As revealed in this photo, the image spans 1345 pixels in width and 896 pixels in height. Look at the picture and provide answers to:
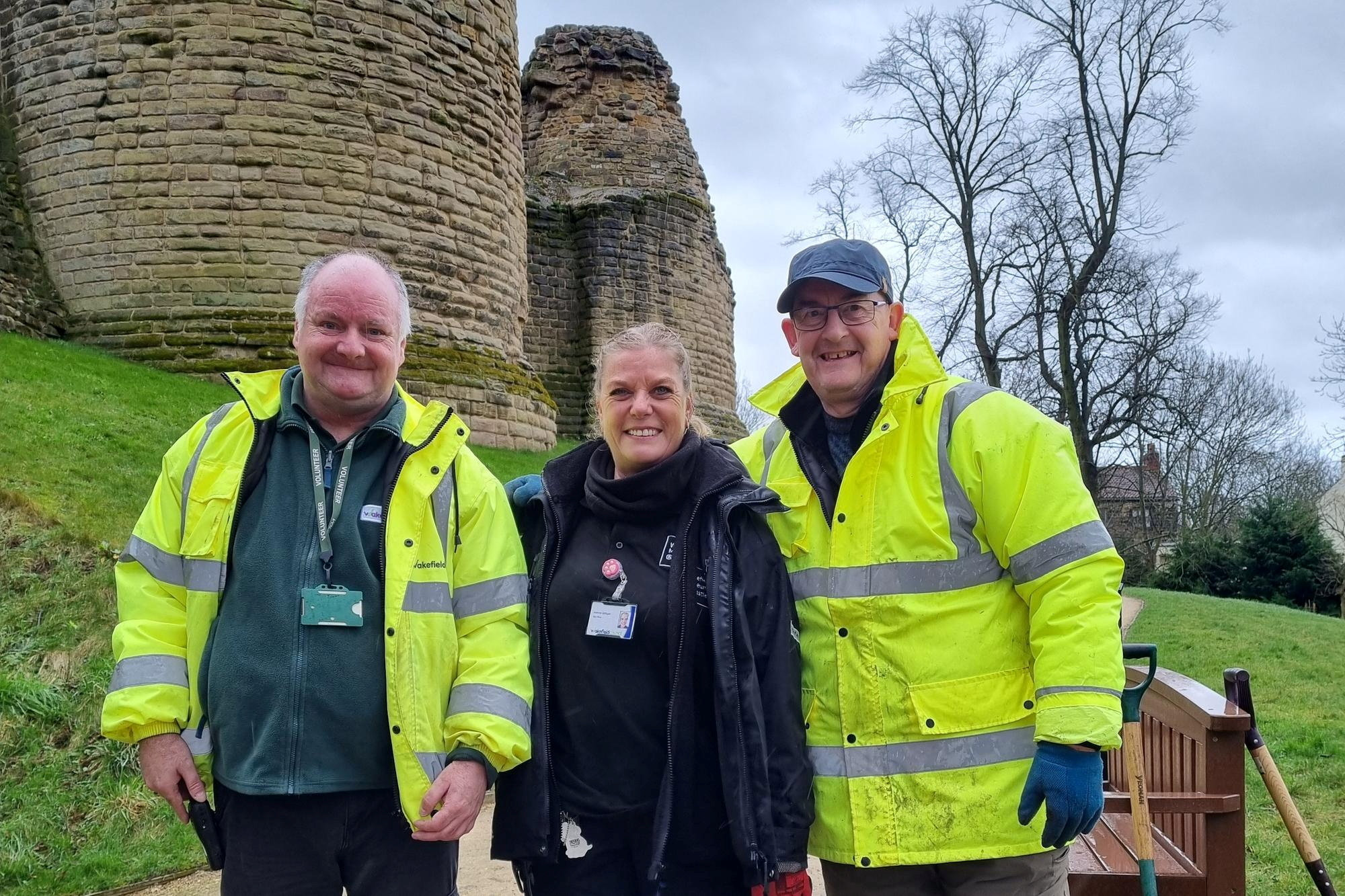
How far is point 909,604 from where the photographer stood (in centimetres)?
217

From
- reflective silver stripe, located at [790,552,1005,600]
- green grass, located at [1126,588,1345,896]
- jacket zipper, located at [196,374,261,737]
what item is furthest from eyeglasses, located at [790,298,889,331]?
green grass, located at [1126,588,1345,896]

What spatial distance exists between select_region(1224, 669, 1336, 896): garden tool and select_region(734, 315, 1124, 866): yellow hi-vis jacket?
1.17m

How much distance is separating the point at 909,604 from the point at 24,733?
4.21 metres

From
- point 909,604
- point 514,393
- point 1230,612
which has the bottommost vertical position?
point 1230,612

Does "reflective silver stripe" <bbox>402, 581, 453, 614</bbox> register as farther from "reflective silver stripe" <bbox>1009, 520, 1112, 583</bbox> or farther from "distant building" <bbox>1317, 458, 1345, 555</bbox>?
"distant building" <bbox>1317, 458, 1345, 555</bbox>

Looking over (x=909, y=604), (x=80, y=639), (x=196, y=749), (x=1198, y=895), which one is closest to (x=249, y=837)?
(x=196, y=749)

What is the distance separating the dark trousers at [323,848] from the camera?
2.11 m

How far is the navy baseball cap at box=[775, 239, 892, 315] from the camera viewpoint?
92.5 inches

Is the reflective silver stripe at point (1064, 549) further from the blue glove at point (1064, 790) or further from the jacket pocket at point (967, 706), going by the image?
the blue glove at point (1064, 790)

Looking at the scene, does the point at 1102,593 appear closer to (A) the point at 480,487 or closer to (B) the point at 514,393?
(A) the point at 480,487

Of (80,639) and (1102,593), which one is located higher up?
(1102,593)

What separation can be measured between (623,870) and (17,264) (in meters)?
11.5

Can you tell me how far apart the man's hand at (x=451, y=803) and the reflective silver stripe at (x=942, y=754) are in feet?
2.80

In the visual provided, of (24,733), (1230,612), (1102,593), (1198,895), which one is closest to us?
(1102,593)
